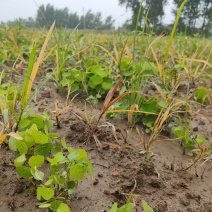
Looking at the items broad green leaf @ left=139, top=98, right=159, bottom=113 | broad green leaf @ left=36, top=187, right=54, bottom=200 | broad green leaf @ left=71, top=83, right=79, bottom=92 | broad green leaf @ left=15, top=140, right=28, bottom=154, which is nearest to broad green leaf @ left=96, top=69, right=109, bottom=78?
broad green leaf @ left=71, top=83, right=79, bottom=92

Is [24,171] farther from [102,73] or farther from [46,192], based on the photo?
[102,73]

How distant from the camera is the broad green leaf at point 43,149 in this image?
104 cm

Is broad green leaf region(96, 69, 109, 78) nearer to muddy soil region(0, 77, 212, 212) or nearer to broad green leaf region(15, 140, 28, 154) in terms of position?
muddy soil region(0, 77, 212, 212)

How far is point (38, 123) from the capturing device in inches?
45.6

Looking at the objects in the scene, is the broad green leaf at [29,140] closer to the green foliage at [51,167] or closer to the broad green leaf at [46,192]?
the green foliage at [51,167]

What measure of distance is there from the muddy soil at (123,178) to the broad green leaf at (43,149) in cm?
10

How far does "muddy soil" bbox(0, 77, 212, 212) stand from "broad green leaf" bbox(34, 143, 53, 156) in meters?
0.10

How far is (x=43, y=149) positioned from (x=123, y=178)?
0.30 meters

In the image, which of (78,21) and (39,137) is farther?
(78,21)

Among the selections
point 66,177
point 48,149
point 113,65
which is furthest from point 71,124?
point 113,65

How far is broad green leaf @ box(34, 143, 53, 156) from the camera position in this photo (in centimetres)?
104

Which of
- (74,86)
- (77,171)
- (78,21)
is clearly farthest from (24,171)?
(78,21)

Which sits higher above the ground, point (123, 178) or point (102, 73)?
point (102, 73)

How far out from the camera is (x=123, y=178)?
43.6 inches
